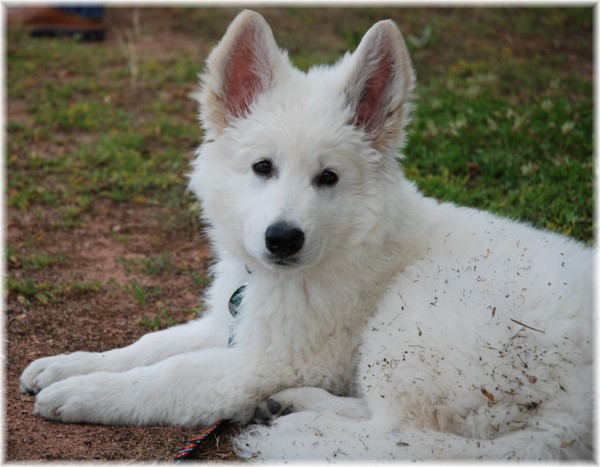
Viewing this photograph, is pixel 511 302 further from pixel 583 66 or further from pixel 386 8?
pixel 386 8

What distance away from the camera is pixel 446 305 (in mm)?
3545

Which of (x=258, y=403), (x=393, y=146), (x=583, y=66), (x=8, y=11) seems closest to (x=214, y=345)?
(x=258, y=403)

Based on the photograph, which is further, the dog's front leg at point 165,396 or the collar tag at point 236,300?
the collar tag at point 236,300

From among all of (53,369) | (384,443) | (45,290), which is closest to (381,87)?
(384,443)

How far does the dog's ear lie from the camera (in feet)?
12.4

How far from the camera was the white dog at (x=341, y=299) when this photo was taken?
128 inches

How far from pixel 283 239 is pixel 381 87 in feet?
3.43

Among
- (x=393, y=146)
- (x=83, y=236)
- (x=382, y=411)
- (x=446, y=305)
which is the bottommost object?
(x=83, y=236)

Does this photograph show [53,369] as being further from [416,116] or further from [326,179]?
[416,116]

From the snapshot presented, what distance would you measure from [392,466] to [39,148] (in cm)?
585

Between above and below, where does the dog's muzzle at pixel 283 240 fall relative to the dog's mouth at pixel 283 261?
above

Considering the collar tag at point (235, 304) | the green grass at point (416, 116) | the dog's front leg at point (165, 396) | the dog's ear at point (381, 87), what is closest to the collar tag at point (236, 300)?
the collar tag at point (235, 304)

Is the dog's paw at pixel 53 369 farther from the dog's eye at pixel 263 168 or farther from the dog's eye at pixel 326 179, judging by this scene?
the dog's eye at pixel 326 179

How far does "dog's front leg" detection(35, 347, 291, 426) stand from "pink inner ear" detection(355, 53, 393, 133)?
1.41 m
